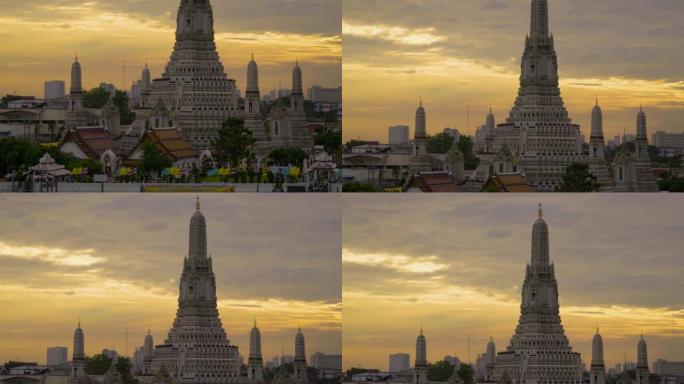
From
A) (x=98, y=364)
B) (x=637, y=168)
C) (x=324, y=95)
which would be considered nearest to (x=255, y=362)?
(x=98, y=364)

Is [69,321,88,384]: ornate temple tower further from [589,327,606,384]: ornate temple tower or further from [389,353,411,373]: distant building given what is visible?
[589,327,606,384]: ornate temple tower

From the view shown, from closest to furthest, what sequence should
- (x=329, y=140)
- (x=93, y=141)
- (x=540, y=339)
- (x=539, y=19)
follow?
(x=540, y=339) → (x=539, y=19) → (x=93, y=141) → (x=329, y=140)

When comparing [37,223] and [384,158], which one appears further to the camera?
[384,158]

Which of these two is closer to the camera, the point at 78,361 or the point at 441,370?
the point at 78,361

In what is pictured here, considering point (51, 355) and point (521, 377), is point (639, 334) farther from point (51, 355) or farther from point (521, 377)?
point (51, 355)

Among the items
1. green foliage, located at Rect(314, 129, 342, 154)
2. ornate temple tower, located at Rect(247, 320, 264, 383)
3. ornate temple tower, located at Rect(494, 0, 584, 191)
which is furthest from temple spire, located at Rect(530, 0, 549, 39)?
ornate temple tower, located at Rect(247, 320, 264, 383)

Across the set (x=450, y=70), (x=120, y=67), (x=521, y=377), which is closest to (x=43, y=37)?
(x=120, y=67)

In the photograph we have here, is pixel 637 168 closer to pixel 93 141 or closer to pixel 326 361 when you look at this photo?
pixel 326 361
